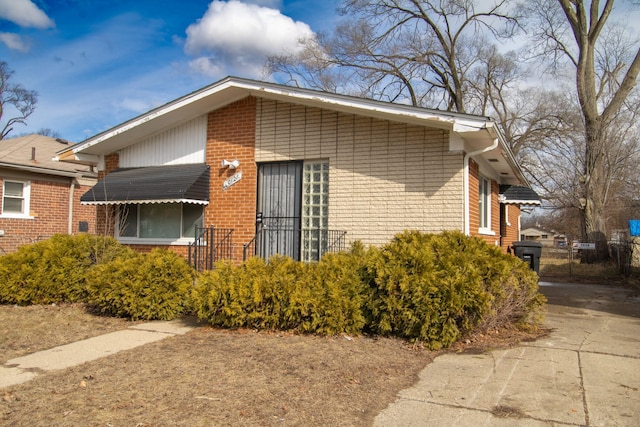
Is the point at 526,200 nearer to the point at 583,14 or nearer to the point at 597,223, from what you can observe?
the point at 597,223

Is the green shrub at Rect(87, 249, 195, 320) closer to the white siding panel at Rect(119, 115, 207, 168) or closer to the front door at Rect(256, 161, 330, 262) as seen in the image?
the front door at Rect(256, 161, 330, 262)

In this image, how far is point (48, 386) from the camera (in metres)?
4.37

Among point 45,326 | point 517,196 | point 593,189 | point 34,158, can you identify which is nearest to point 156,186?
point 45,326

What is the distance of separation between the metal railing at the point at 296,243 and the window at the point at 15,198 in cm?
958

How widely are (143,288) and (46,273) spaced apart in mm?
2249

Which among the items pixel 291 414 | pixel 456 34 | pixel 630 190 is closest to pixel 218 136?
pixel 291 414

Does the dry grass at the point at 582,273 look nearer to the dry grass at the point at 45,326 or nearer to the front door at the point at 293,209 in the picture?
the front door at the point at 293,209

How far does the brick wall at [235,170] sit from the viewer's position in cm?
1003

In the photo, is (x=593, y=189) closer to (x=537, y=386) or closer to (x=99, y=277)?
(x=537, y=386)

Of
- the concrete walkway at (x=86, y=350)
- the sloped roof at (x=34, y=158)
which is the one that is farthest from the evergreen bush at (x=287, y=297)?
the sloped roof at (x=34, y=158)

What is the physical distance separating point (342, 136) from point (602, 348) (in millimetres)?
5411

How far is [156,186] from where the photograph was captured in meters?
9.99

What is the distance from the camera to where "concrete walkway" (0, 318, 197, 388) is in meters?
4.90

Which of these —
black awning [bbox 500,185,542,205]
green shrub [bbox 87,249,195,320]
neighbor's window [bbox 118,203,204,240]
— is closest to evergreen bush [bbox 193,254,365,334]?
green shrub [bbox 87,249,195,320]
